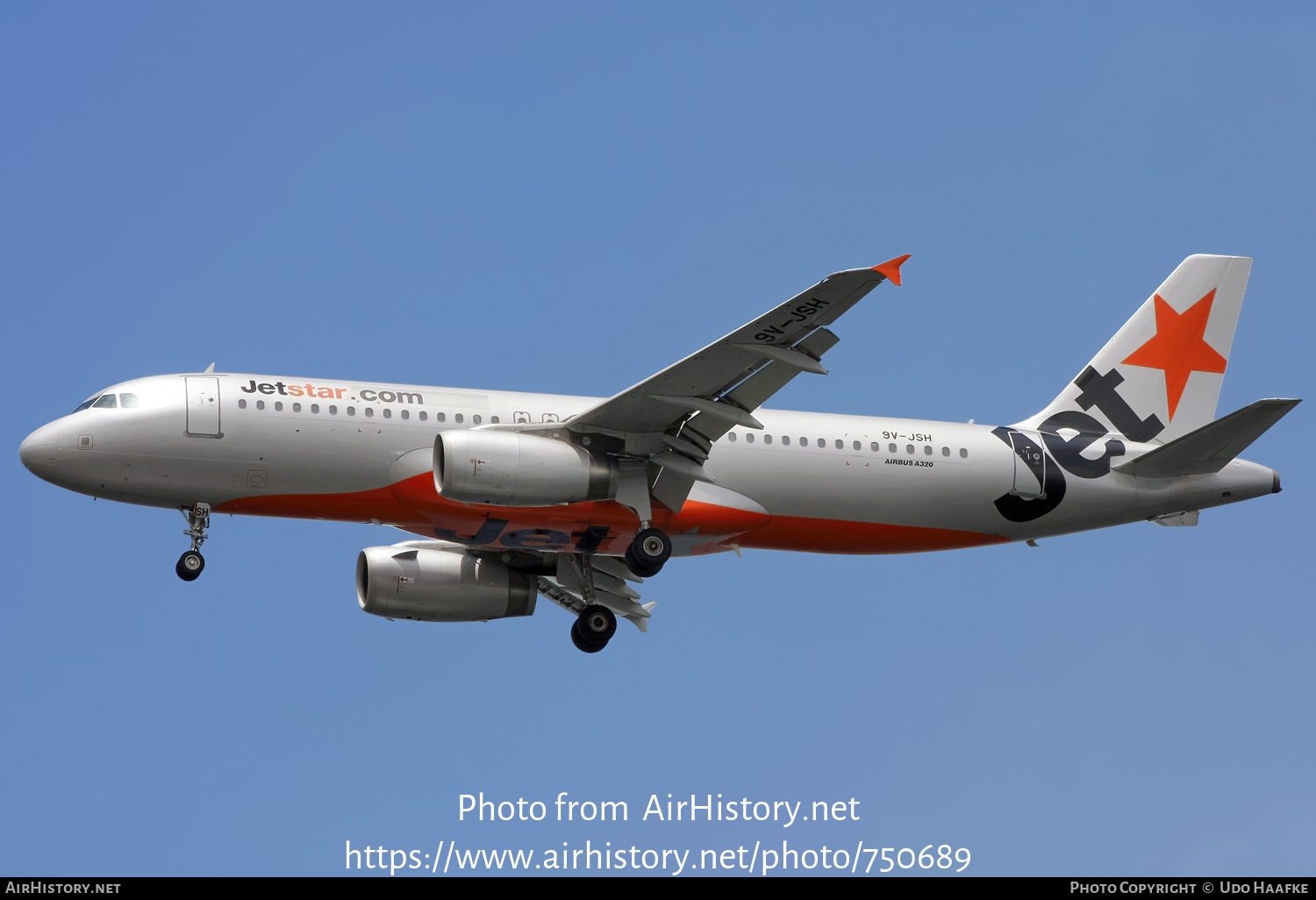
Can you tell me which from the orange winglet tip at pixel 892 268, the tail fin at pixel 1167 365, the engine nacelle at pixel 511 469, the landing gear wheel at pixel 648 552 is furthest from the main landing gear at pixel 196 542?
the tail fin at pixel 1167 365

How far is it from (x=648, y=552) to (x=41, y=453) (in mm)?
12221

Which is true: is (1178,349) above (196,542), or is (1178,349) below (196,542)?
above

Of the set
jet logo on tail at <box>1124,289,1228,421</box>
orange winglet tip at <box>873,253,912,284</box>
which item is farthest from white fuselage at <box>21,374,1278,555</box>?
orange winglet tip at <box>873,253,912,284</box>

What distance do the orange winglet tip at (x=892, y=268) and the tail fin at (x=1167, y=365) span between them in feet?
38.9

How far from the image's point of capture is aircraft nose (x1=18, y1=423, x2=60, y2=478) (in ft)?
110

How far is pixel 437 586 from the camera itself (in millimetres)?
39188

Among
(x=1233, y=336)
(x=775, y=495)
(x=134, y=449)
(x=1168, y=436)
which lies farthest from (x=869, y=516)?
(x=134, y=449)

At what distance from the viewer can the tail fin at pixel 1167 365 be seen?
132 ft

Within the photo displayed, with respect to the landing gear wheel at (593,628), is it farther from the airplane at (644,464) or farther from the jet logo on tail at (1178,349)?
the jet logo on tail at (1178,349)

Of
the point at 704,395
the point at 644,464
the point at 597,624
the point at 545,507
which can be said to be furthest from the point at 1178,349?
the point at 545,507

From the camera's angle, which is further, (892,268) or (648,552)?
(648,552)

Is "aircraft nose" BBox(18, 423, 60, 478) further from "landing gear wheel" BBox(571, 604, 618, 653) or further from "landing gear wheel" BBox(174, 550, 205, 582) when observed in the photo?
"landing gear wheel" BBox(571, 604, 618, 653)

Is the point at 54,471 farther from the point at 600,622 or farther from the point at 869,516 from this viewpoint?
the point at 869,516

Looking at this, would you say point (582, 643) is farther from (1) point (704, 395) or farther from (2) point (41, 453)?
(2) point (41, 453)
